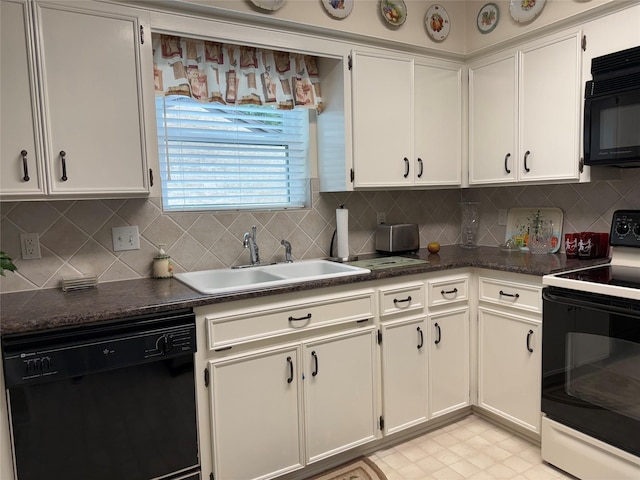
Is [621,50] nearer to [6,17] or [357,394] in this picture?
[357,394]

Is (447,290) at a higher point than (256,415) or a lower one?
higher

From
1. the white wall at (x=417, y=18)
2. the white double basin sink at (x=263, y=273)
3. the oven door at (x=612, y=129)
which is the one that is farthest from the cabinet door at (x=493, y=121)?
the white double basin sink at (x=263, y=273)

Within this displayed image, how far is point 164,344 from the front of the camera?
5.58ft

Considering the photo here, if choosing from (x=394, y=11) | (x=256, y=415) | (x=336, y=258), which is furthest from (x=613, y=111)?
A: (x=256, y=415)

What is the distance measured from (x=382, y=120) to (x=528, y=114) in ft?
2.70

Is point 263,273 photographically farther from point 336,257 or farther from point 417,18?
point 417,18

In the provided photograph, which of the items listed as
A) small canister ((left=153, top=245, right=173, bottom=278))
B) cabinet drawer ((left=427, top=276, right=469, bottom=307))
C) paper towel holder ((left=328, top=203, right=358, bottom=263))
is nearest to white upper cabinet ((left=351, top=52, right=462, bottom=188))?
paper towel holder ((left=328, top=203, right=358, bottom=263))

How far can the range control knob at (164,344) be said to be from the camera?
1.69 m

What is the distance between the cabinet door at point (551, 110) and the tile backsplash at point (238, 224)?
319 millimetres

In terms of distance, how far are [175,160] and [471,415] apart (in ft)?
7.42

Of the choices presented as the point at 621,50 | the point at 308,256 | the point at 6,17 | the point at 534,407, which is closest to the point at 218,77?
the point at 6,17

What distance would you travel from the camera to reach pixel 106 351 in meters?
1.59

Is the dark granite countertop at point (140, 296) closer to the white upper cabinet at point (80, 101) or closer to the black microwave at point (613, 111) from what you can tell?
the white upper cabinet at point (80, 101)

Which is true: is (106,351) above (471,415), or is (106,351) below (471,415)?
above
